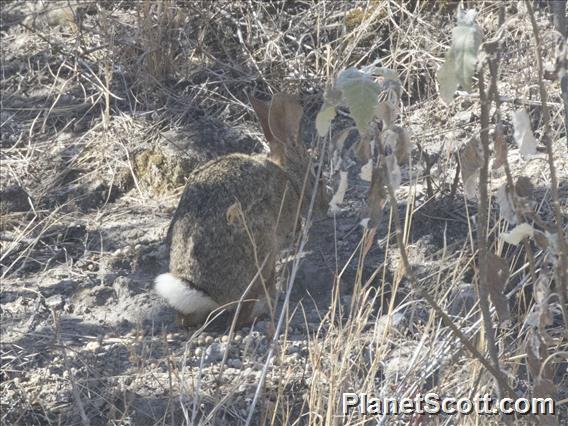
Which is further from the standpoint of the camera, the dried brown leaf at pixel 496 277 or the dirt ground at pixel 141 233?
the dirt ground at pixel 141 233

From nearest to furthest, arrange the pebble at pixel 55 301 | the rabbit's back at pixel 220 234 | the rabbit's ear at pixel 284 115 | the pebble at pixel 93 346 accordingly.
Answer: the rabbit's ear at pixel 284 115
the pebble at pixel 93 346
the rabbit's back at pixel 220 234
the pebble at pixel 55 301

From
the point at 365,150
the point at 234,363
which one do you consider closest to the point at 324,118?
the point at 365,150

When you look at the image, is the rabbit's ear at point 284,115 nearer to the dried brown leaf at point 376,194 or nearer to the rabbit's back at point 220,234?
the dried brown leaf at point 376,194

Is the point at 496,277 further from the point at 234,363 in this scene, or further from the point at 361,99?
the point at 234,363

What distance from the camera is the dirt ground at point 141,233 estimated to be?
406 cm

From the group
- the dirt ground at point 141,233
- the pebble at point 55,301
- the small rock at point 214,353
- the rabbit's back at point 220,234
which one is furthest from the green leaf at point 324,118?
the pebble at point 55,301

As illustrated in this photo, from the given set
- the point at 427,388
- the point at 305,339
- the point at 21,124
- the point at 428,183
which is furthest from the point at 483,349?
the point at 21,124

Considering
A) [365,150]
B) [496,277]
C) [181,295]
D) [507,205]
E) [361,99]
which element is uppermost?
[361,99]

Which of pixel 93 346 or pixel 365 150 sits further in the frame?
pixel 93 346

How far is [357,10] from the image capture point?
6312mm

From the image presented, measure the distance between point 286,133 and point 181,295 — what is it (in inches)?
81.9

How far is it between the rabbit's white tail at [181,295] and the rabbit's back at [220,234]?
5cm

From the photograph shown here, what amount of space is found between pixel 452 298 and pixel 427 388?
0.63 meters

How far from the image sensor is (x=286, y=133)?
2.60 metres
